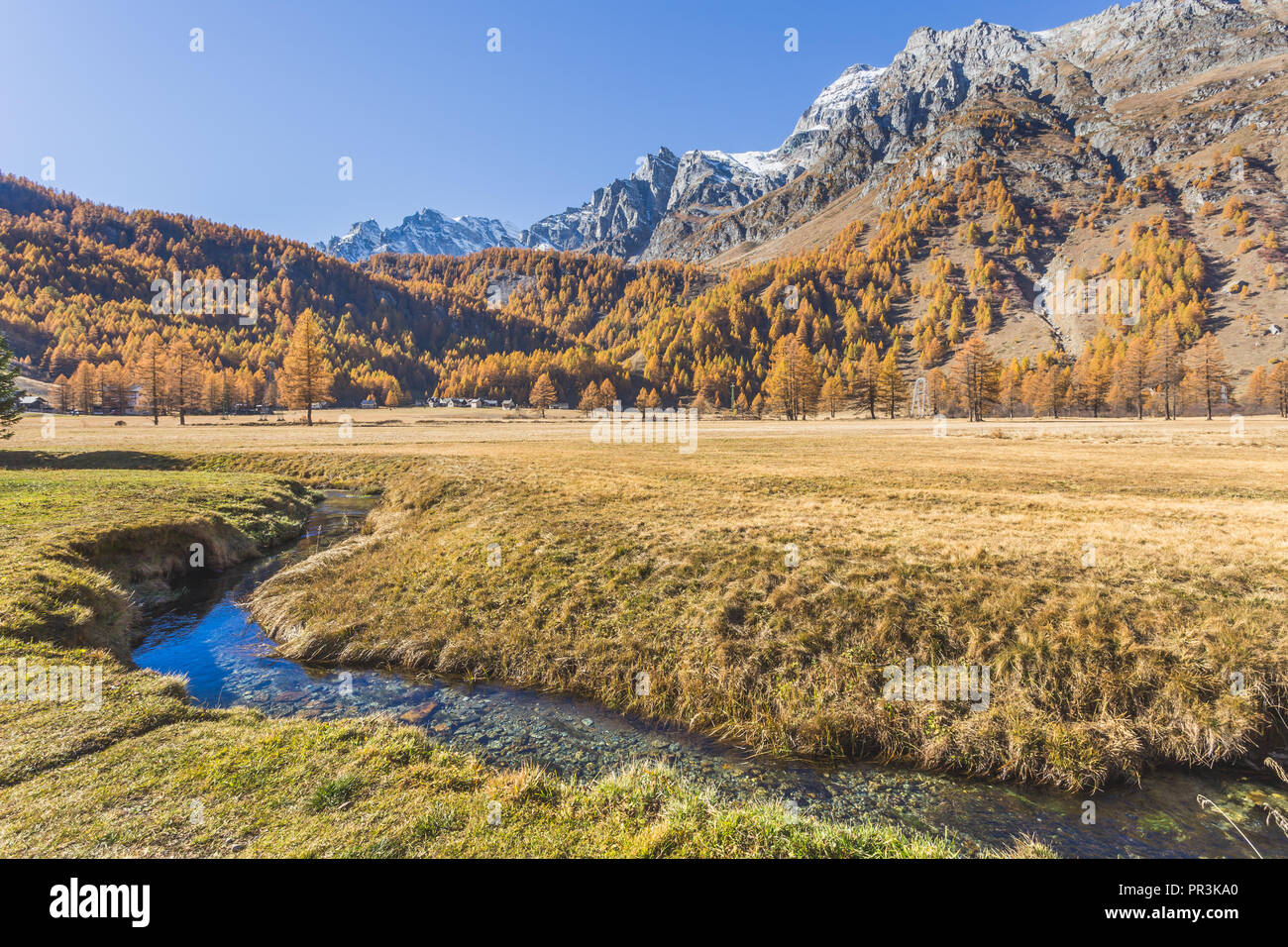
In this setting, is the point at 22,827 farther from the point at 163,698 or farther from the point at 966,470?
the point at 966,470

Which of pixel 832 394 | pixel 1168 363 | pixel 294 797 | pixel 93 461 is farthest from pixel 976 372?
pixel 93 461

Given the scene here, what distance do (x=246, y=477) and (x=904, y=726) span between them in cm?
3958

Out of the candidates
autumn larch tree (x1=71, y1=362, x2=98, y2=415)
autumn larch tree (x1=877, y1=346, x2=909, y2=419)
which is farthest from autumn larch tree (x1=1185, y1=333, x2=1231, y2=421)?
autumn larch tree (x1=71, y1=362, x2=98, y2=415)

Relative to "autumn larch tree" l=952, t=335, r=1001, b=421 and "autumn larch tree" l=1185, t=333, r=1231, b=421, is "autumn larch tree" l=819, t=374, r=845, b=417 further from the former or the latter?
"autumn larch tree" l=1185, t=333, r=1231, b=421

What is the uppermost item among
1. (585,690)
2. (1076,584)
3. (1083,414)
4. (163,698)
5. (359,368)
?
(359,368)

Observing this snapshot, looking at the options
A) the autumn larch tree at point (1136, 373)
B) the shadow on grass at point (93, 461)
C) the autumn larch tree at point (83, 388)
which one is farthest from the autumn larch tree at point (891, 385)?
the autumn larch tree at point (83, 388)

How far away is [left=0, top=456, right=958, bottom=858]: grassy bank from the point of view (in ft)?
19.9

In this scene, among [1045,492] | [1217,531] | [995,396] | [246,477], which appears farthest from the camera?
[995,396]

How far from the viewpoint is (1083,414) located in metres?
134

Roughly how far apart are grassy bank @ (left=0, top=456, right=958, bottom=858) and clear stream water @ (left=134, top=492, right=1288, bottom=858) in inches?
39.2

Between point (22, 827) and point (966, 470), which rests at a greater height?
point (966, 470)

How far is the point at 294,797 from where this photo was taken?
7.02 m

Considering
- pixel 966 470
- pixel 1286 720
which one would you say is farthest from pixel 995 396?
pixel 1286 720

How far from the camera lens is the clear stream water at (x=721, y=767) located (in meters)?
7.96
